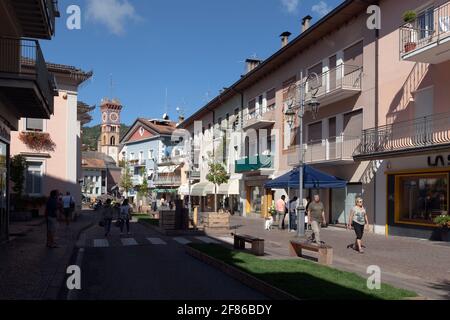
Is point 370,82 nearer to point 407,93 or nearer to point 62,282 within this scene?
point 407,93

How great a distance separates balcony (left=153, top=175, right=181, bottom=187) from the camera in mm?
64806

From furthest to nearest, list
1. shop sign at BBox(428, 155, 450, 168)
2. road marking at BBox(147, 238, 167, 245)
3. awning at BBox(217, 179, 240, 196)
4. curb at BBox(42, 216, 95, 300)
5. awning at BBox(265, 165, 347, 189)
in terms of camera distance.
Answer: awning at BBox(217, 179, 240, 196)
awning at BBox(265, 165, 347, 189)
shop sign at BBox(428, 155, 450, 168)
road marking at BBox(147, 238, 167, 245)
curb at BBox(42, 216, 95, 300)

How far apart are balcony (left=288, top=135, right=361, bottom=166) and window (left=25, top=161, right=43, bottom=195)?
634 inches

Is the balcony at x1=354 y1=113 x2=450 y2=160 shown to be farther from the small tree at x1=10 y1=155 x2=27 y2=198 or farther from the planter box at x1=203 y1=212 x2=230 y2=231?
the small tree at x1=10 y1=155 x2=27 y2=198

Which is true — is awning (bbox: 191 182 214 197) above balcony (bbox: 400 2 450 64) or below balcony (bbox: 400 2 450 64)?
below

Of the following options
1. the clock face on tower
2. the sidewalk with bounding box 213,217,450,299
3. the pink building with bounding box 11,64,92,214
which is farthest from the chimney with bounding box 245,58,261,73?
the clock face on tower

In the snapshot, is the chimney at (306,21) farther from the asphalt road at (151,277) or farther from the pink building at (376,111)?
the asphalt road at (151,277)

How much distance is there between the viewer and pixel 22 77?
1397 cm

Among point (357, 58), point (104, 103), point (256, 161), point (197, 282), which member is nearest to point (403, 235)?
point (357, 58)

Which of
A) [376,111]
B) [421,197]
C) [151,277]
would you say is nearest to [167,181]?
[376,111]

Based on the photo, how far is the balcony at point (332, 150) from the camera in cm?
2528

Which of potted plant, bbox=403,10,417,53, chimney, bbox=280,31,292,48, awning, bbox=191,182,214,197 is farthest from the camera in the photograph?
awning, bbox=191,182,214,197

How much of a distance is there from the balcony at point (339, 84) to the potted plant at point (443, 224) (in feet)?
28.5

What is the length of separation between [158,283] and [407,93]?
15175 millimetres
